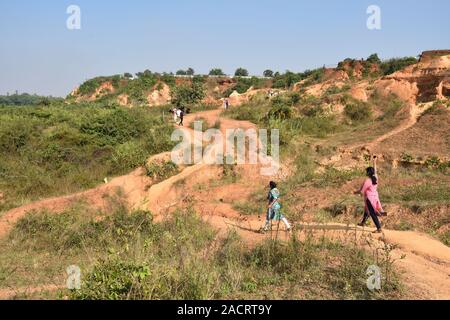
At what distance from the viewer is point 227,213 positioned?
10766 millimetres

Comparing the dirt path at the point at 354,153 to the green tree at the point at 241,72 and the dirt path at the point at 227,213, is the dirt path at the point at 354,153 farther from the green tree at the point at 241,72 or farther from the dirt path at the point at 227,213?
the green tree at the point at 241,72

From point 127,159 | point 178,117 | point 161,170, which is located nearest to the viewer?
point 161,170

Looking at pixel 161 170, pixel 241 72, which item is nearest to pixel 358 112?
pixel 161 170

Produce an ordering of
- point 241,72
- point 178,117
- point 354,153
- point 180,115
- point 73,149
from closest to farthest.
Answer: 1. point 354,153
2. point 73,149
3. point 180,115
4. point 178,117
5. point 241,72

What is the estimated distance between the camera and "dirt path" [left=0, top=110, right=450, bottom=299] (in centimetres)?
543

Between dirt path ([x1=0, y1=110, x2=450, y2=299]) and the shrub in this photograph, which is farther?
the shrub

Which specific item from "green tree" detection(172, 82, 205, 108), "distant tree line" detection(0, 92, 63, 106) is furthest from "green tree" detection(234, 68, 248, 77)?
"green tree" detection(172, 82, 205, 108)

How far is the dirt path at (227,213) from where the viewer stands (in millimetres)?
5426

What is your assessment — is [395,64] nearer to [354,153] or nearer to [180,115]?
[180,115]

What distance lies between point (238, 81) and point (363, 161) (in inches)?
1414

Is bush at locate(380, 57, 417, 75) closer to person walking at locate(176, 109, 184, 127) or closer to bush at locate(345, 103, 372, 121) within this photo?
bush at locate(345, 103, 372, 121)

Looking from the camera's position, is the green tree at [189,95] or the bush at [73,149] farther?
the green tree at [189,95]

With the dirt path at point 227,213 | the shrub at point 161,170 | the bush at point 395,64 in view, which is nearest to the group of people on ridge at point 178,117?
the dirt path at point 227,213

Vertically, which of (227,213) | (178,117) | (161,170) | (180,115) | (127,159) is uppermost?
(180,115)
